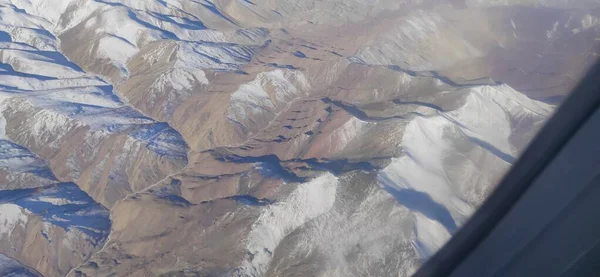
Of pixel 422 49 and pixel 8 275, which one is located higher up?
pixel 422 49

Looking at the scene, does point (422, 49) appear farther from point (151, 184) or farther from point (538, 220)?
point (538, 220)

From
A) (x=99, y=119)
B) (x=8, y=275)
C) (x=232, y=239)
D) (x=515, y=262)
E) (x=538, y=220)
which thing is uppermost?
(x=538, y=220)

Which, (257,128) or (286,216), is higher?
(286,216)

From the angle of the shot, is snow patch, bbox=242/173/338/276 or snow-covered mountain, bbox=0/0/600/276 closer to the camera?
snow patch, bbox=242/173/338/276

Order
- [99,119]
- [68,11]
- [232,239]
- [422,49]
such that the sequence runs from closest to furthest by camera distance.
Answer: [232,239], [99,119], [422,49], [68,11]

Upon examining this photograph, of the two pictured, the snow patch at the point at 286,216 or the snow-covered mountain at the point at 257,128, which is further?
the snow-covered mountain at the point at 257,128

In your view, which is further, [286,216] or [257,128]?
[257,128]

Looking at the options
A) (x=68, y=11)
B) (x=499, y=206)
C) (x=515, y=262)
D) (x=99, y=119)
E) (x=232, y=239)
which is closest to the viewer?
(x=515, y=262)

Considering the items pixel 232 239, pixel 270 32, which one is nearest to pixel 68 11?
pixel 270 32
